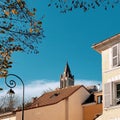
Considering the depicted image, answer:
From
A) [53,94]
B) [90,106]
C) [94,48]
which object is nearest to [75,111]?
[90,106]

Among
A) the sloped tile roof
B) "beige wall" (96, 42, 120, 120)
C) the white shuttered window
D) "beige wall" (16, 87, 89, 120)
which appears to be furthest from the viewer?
the sloped tile roof

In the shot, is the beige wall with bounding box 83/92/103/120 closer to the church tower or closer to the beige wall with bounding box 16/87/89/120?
the beige wall with bounding box 16/87/89/120

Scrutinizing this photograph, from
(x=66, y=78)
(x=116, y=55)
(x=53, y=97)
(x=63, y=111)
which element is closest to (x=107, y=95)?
(x=116, y=55)

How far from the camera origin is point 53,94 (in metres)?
48.0

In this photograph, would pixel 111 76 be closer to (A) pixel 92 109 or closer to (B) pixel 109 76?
(B) pixel 109 76

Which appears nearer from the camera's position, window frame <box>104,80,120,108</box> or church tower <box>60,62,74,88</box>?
Result: window frame <box>104,80,120,108</box>

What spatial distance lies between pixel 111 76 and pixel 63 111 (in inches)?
557

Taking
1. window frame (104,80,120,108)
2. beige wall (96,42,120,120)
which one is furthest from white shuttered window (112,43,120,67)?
window frame (104,80,120,108)

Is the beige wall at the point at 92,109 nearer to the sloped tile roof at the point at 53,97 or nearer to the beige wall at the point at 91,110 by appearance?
the beige wall at the point at 91,110

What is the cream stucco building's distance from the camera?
29.4m

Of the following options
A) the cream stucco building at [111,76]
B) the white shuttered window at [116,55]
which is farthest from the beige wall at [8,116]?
the white shuttered window at [116,55]

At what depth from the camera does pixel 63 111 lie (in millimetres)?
43406

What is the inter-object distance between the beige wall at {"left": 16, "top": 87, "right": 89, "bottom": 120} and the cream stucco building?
12610 millimetres

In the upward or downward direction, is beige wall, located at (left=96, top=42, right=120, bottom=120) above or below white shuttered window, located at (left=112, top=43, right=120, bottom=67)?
below
